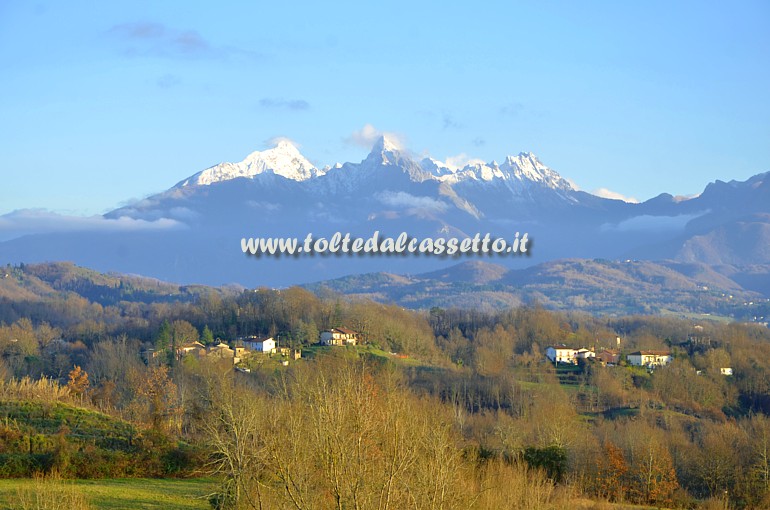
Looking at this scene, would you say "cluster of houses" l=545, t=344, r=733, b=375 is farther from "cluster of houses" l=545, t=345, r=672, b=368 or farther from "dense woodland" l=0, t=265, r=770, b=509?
"dense woodland" l=0, t=265, r=770, b=509

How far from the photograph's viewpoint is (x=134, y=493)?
29000 mm

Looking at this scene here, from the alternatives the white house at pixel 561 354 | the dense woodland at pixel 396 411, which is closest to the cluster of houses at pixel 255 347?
the dense woodland at pixel 396 411

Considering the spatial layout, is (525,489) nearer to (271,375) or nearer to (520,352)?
(271,375)

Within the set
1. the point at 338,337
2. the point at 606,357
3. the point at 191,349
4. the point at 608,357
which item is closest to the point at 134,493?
the point at 191,349

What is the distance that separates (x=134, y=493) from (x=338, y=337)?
7700 centimetres

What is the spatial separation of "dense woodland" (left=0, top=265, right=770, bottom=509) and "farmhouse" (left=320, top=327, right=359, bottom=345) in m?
1.42

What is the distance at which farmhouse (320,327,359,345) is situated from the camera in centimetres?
10475

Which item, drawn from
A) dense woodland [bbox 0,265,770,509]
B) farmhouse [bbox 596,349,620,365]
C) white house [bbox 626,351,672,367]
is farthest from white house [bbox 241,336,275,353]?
white house [bbox 626,351,672,367]

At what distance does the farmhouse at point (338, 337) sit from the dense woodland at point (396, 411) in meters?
1.42

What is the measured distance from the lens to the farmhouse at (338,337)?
104750 millimetres

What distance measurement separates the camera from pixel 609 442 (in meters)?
54.6

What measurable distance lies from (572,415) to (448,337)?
198 ft

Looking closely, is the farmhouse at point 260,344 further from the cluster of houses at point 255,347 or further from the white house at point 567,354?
the white house at point 567,354

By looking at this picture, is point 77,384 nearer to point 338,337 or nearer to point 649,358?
point 338,337
